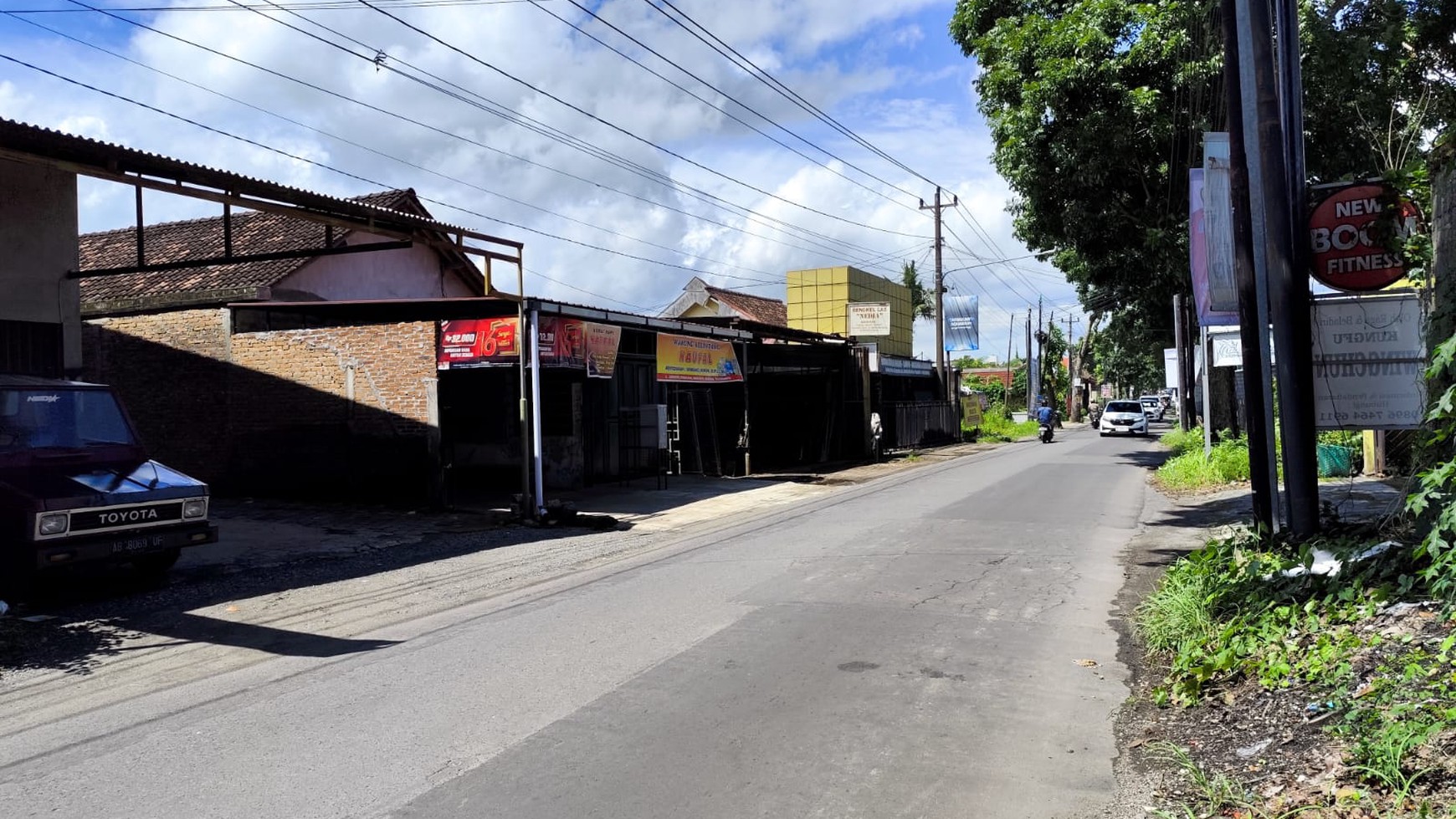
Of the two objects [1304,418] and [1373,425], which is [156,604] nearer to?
[1304,418]

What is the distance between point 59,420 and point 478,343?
637 cm

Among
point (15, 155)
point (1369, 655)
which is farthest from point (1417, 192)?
point (15, 155)

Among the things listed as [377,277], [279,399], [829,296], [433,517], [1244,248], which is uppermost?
[829,296]

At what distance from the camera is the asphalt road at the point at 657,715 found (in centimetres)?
428

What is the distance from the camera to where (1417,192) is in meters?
6.97

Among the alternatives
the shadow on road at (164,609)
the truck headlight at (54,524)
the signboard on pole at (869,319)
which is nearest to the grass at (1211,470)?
the shadow on road at (164,609)

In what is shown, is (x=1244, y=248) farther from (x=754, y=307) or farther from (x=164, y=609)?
(x=754, y=307)

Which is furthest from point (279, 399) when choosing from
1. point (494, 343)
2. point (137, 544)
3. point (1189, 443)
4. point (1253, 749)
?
point (1189, 443)

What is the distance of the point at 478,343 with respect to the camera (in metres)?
15.3

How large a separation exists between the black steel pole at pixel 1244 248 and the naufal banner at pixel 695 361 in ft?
40.2

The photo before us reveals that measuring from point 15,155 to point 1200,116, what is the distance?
17.1 meters

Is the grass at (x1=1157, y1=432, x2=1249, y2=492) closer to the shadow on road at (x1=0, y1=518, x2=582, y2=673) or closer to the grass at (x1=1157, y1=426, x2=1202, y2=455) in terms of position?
the grass at (x1=1157, y1=426, x2=1202, y2=455)

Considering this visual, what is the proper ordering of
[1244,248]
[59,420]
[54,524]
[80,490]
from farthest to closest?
[59,420] → [80,490] → [54,524] → [1244,248]

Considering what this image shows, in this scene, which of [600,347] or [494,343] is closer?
[494,343]
